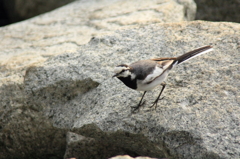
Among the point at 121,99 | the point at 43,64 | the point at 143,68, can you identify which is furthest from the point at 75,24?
the point at 143,68

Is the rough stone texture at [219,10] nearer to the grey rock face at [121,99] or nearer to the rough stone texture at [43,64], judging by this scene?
the rough stone texture at [43,64]

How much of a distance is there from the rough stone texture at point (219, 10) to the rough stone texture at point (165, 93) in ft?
9.28

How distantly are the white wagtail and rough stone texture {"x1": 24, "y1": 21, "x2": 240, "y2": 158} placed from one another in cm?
34

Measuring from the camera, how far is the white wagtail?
484 centimetres

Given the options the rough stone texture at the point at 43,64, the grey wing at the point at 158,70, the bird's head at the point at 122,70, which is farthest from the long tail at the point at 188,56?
the rough stone texture at the point at 43,64

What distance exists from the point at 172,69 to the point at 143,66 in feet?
2.54

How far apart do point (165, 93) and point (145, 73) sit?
22.0 inches

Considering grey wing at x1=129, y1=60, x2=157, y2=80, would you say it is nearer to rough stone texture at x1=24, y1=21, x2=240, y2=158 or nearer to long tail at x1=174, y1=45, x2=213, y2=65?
long tail at x1=174, y1=45, x2=213, y2=65

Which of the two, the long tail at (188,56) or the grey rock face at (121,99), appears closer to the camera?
the grey rock face at (121,99)

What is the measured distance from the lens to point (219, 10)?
29.8 ft

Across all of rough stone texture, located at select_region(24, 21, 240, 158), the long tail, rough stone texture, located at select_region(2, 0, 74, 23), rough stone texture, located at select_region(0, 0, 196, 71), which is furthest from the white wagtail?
rough stone texture, located at select_region(2, 0, 74, 23)

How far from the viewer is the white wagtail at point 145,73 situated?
15.9ft

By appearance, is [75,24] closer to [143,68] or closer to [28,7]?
[28,7]

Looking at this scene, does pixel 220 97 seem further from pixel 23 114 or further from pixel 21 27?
pixel 21 27
